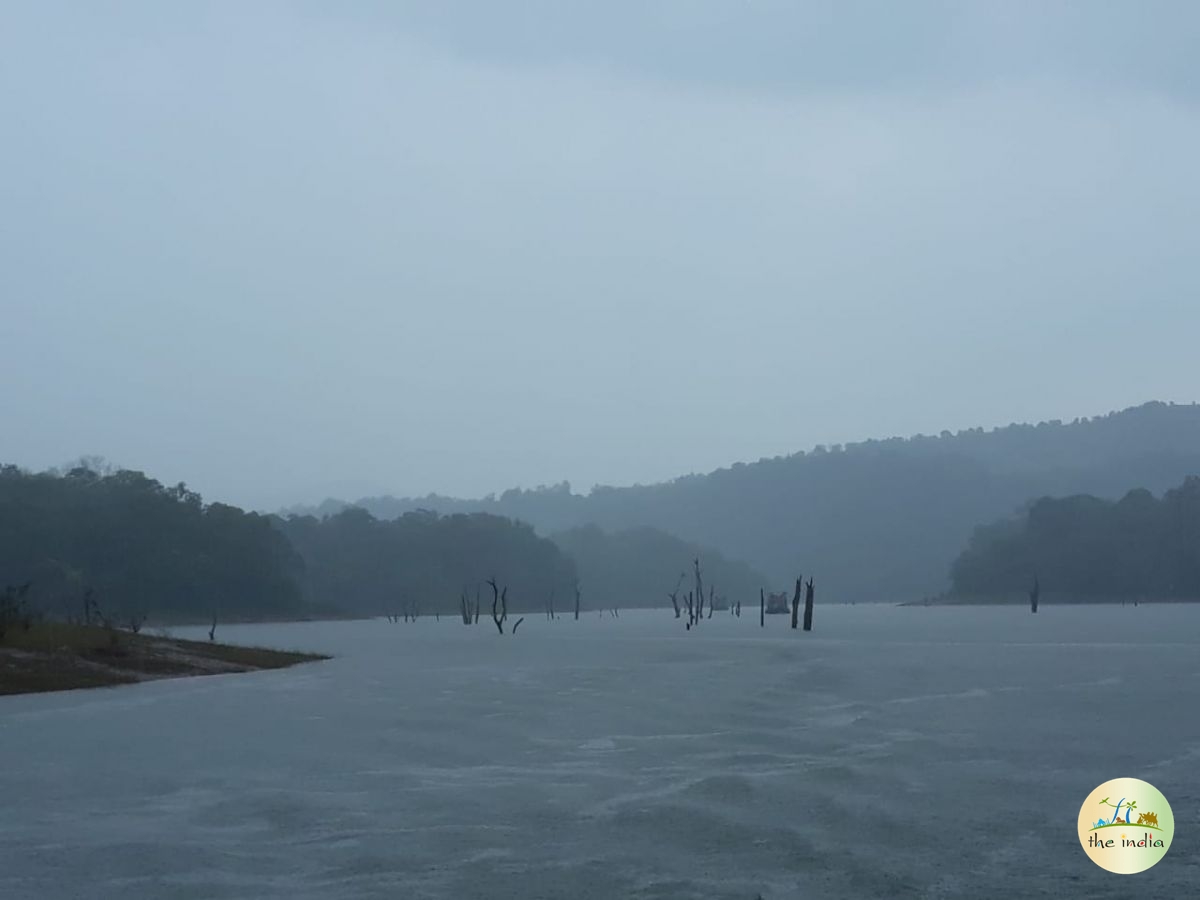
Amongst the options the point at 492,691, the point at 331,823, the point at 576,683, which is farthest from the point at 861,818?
the point at 576,683

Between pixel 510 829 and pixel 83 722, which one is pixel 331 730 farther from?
pixel 510 829

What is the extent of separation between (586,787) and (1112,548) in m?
178

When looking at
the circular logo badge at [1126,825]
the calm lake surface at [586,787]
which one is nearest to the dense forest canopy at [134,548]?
the calm lake surface at [586,787]

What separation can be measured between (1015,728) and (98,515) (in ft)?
388

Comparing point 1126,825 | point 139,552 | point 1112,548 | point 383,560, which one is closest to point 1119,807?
point 1126,825

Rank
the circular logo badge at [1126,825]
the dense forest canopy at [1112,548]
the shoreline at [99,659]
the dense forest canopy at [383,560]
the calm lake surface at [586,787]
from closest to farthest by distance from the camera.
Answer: the calm lake surface at [586,787] < the circular logo badge at [1126,825] < the shoreline at [99,659] < the dense forest canopy at [1112,548] < the dense forest canopy at [383,560]

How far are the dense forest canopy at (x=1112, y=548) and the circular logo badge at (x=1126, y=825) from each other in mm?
171712

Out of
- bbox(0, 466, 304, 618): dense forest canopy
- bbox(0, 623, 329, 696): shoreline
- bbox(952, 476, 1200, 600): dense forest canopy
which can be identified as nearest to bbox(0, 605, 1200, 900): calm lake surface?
bbox(0, 623, 329, 696): shoreline

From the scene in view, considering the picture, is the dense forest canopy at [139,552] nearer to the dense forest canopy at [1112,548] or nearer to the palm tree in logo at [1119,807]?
the dense forest canopy at [1112,548]

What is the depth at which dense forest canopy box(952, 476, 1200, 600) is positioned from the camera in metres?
179

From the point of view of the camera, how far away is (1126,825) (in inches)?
692

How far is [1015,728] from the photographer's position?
2825 cm

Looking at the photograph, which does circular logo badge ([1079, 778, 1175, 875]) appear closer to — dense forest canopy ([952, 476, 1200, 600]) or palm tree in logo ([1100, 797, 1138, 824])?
palm tree in logo ([1100, 797, 1138, 824])

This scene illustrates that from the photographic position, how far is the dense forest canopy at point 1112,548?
179125mm
